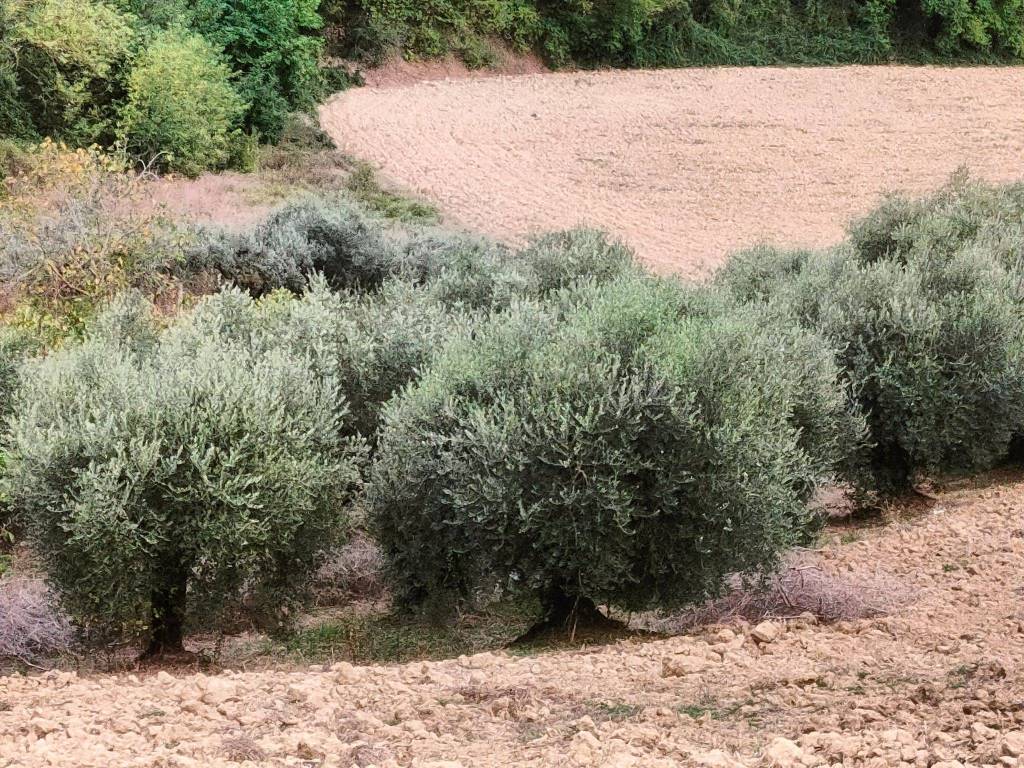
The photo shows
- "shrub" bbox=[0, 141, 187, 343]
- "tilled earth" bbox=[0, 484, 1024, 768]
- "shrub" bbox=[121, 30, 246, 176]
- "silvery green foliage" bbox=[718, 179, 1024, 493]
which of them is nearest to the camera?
"tilled earth" bbox=[0, 484, 1024, 768]

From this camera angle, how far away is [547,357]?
10.0 meters

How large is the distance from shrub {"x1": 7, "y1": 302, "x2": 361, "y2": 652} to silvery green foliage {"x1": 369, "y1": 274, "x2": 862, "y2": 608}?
88cm

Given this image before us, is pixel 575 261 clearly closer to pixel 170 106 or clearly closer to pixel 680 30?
pixel 170 106

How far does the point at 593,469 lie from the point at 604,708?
120 inches

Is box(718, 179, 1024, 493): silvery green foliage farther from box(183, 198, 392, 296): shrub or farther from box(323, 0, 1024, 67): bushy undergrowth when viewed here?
box(323, 0, 1024, 67): bushy undergrowth

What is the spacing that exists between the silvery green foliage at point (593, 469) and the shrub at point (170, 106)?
20753 millimetres

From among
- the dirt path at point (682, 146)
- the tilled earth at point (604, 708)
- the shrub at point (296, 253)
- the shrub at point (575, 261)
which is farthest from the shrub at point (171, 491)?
the dirt path at point (682, 146)

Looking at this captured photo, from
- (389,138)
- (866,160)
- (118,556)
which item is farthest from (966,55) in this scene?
(118,556)

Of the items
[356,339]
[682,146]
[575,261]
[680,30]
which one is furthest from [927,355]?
[680,30]

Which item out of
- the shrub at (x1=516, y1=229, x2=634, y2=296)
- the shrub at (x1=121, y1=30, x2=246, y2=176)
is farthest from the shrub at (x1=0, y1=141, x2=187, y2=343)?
the shrub at (x1=121, y1=30, x2=246, y2=176)

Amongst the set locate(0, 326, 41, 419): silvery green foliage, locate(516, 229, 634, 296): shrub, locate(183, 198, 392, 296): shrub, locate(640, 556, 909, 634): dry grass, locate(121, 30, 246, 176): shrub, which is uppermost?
locate(121, 30, 246, 176): shrub

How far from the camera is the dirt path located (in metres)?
32.4

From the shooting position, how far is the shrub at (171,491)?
905 cm

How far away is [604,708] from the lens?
646 centimetres
